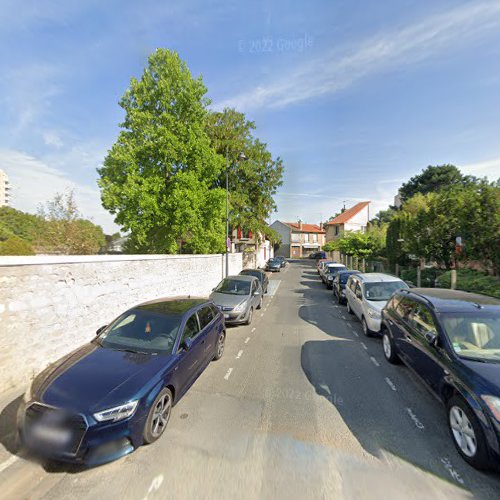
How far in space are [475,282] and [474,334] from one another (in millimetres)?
8486

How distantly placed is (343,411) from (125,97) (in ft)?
52.2

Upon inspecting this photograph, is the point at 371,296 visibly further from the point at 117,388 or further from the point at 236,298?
the point at 117,388

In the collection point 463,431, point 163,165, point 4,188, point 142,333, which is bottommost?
point 463,431

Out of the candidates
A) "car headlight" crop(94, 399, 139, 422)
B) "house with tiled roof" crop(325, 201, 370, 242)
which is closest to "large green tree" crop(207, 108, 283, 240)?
Result: "car headlight" crop(94, 399, 139, 422)

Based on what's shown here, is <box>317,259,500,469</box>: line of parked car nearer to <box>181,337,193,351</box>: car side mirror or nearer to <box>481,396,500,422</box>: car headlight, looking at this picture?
<box>481,396,500,422</box>: car headlight

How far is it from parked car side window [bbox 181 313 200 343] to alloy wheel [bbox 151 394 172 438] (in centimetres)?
88

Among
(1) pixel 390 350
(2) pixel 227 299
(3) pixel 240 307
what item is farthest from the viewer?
(2) pixel 227 299

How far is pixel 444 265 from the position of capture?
15000 millimetres

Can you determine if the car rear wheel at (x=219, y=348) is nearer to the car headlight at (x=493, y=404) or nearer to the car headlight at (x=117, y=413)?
the car headlight at (x=117, y=413)

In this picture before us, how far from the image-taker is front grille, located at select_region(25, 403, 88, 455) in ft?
8.67

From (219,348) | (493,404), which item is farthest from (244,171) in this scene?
(493,404)

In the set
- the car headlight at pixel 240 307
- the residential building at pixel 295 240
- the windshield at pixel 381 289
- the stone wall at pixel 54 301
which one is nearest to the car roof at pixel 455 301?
the windshield at pixel 381 289

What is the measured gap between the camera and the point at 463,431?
2.97 meters

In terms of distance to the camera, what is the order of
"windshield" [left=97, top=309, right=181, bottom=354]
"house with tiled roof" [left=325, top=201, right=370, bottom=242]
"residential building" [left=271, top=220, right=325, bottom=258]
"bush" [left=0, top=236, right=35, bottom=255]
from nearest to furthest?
"windshield" [left=97, top=309, right=181, bottom=354]
"bush" [left=0, top=236, right=35, bottom=255]
"house with tiled roof" [left=325, top=201, right=370, bottom=242]
"residential building" [left=271, top=220, right=325, bottom=258]
